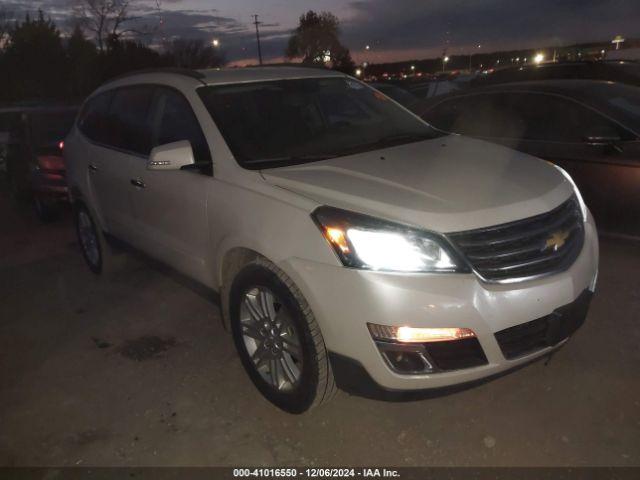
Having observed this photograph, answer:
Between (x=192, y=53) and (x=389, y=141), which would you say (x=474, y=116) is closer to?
Result: (x=389, y=141)

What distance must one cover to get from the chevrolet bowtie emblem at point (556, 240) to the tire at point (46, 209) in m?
6.26

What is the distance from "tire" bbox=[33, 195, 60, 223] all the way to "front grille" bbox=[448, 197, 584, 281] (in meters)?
6.13

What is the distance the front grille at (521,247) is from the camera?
7.60 feet

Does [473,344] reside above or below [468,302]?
below

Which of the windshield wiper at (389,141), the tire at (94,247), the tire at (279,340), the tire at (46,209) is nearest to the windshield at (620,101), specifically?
the windshield wiper at (389,141)

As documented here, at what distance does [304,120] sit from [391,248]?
1.49m

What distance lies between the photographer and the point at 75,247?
607cm

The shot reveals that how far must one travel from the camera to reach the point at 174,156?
3.02 metres

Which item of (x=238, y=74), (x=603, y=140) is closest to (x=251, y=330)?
(x=238, y=74)

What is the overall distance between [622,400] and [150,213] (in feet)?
9.93

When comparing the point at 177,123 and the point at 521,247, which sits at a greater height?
the point at 177,123

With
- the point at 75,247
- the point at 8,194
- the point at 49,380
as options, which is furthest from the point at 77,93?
the point at 49,380

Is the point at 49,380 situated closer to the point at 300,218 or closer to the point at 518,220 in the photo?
the point at 300,218

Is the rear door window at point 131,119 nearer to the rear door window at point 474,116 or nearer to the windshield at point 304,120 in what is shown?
the windshield at point 304,120
